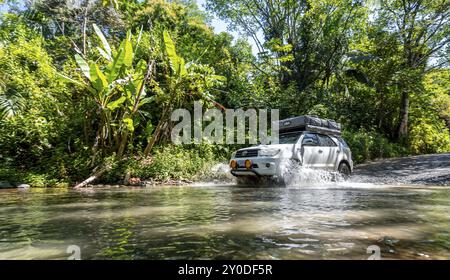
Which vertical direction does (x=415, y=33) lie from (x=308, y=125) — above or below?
above

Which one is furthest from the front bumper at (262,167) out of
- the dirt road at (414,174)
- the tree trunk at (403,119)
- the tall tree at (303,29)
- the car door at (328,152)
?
the tree trunk at (403,119)

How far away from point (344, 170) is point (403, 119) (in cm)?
1454

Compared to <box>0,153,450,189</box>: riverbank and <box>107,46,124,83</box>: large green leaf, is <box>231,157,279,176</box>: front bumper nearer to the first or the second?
<box>0,153,450,189</box>: riverbank

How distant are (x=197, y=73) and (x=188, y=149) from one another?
120 inches

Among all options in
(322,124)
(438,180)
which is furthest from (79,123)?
(438,180)

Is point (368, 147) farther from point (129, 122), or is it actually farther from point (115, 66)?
point (115, 66)

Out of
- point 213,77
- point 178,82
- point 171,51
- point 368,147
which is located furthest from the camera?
point 368,147

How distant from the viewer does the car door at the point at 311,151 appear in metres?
8.15

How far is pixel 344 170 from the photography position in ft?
30.5

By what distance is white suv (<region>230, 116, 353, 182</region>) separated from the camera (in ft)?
24.8

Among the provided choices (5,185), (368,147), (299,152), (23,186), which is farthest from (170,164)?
(368,147)

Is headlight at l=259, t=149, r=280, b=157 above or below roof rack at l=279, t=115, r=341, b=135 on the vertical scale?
below

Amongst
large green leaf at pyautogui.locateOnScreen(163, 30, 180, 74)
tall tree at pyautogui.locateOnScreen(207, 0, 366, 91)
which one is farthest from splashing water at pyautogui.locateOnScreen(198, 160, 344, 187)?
tall tree at pyautogui.locateOnScreen(207, 0, 366, 91)

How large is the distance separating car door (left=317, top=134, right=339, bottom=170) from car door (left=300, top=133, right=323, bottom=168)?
15 cm
